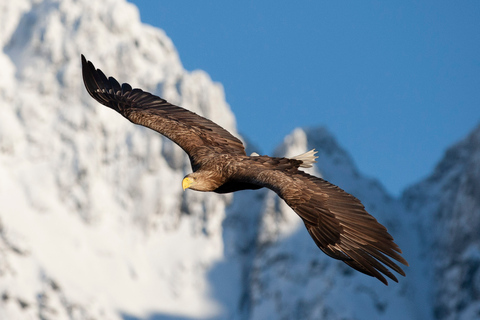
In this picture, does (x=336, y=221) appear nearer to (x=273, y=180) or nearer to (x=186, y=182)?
(x=273, y=180)

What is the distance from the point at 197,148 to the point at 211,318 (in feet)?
584

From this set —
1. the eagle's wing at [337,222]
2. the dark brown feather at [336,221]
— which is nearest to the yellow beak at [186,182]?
the dark brown feather at [336,221]

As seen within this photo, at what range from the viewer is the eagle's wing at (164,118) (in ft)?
71.8

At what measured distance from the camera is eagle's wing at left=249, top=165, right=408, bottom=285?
14.7 metres

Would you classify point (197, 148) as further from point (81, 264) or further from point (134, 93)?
point (81, 264)

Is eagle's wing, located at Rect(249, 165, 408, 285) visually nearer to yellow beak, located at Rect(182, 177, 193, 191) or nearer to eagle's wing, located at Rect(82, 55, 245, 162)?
yellow beak, located at Rect(182, 177, 193, 191)

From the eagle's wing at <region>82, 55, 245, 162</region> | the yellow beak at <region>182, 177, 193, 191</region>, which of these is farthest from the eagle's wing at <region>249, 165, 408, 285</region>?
the eagle's wing at <region>82, 55, 245, 162</region>

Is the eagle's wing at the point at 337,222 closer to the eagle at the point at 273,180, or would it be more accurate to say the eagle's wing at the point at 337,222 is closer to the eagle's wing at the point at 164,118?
the eagle at the point at 273,180

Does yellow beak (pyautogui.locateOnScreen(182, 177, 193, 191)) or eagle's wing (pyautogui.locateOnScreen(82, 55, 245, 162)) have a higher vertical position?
eagle's wing (pyautogui.locateOnScreen(82, 55, 245, 162))

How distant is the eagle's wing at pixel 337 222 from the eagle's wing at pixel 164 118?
3913 millimetres

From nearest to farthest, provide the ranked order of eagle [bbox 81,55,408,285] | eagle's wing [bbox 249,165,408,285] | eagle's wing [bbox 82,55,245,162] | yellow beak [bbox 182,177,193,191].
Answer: eagle's wing [bbox 249,165,408,285] < eagle [bbox 81,55,408,285] < yellow beak [bbox 182,177,193,191] < eagle's wing [bbox 82,55,245,162]

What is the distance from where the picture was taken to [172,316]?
627ft

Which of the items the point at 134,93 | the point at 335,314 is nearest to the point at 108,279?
the point at 335,314

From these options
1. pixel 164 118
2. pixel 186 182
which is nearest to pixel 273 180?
pixel 186 182
